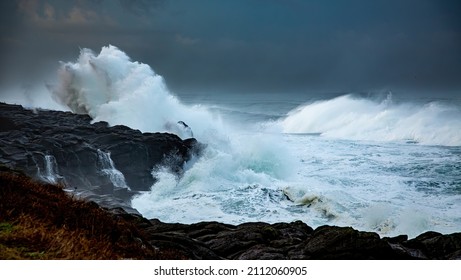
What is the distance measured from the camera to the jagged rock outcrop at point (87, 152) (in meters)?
9.95

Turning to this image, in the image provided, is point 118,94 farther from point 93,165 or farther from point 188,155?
point 188,155

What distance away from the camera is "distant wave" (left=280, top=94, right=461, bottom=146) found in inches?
282

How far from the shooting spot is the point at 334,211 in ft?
25.7

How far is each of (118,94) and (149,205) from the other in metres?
2.40

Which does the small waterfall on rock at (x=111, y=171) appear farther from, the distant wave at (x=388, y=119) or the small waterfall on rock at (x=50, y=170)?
the distant wave at (x=388, y=119)

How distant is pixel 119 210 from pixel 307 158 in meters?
3.77

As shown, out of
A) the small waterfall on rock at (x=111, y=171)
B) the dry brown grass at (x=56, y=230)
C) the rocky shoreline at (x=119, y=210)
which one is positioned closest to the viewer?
the dry brown grass at (x=56, y=230)

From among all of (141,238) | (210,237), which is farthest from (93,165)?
(141,238)

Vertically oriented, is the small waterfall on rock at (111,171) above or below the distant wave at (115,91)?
below

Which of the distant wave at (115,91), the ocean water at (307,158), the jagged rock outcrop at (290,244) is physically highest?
the distant wave at (115,91)

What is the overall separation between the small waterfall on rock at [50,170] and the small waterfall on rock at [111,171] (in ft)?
3.33

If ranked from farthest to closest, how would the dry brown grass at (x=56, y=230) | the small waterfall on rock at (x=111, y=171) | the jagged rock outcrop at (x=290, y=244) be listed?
the small waterfall on rock at (x=111, y=171) < the jagged rock outcrop at (x=290, y=244) < the dry brown grass at (x=56, y=230)

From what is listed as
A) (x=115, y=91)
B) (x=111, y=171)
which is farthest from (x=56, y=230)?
(x=111, y=171)

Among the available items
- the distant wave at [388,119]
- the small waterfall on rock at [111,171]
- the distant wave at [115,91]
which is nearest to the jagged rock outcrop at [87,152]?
the small waterfall on rock at [111,171]
